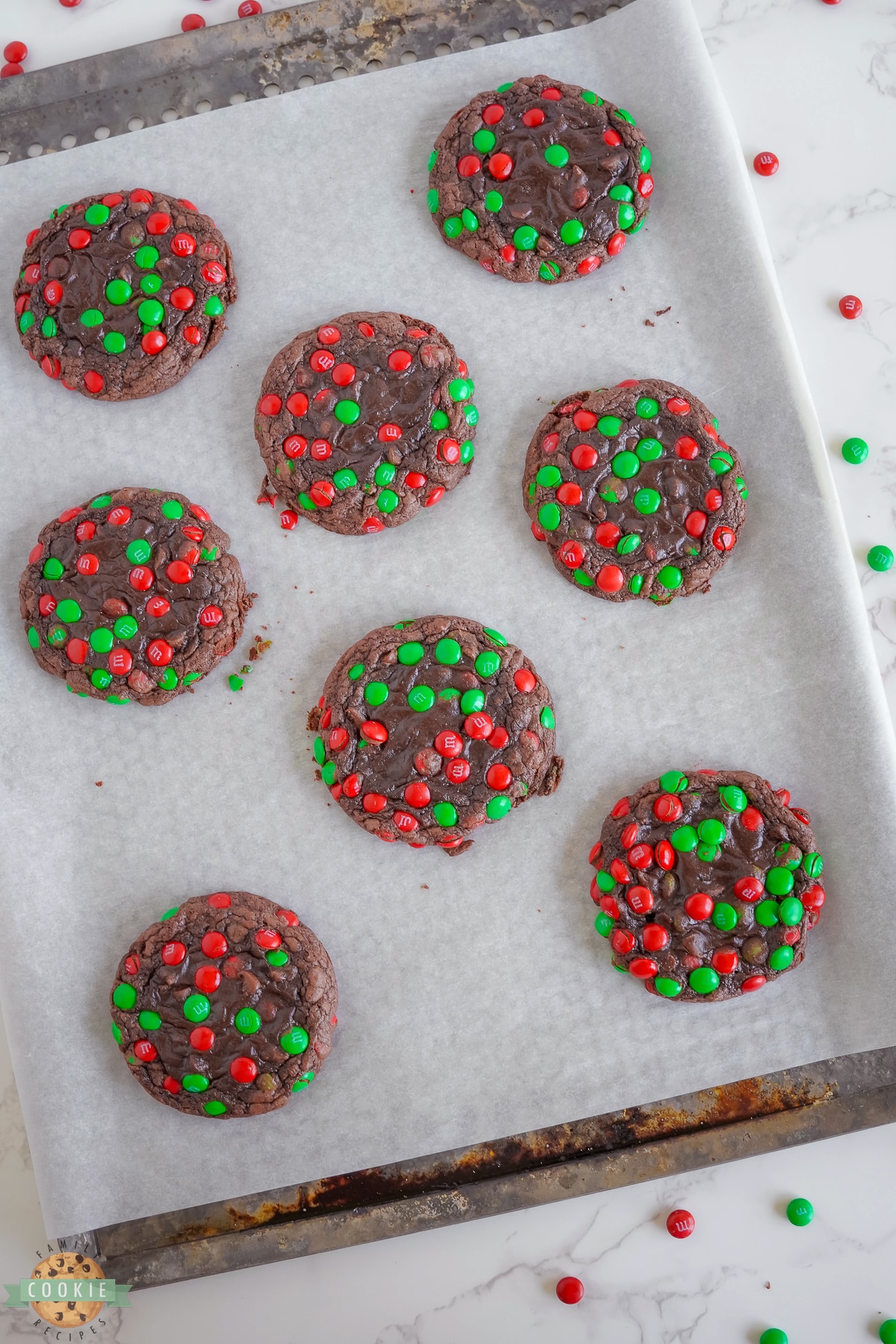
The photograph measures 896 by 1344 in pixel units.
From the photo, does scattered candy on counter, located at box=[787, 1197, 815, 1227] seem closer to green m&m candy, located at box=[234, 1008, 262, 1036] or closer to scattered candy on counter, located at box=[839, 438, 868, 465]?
green m&m candy, located at box=[234, 1008, 262, 1036]

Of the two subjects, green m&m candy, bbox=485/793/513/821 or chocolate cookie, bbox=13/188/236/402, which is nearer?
green m&m candy, bbox=485/793/513/821

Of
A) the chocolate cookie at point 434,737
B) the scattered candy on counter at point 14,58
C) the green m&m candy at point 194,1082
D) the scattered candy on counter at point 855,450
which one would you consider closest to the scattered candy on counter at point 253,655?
the chocolate cookie at point 434,737

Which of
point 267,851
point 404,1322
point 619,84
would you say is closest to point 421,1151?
point 404,1322

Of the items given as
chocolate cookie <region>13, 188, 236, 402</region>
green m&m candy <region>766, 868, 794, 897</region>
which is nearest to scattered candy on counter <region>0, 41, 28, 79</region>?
chocolate cookie <region>13, 188, 236, 402</region>

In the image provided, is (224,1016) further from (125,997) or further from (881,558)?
(881,558)

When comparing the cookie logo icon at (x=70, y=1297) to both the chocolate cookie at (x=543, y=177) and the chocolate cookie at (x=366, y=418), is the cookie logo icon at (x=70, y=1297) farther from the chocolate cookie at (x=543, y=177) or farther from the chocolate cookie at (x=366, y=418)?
the chocolate cookie at (x=543, y=177)

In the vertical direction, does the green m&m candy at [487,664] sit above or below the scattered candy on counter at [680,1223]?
above
